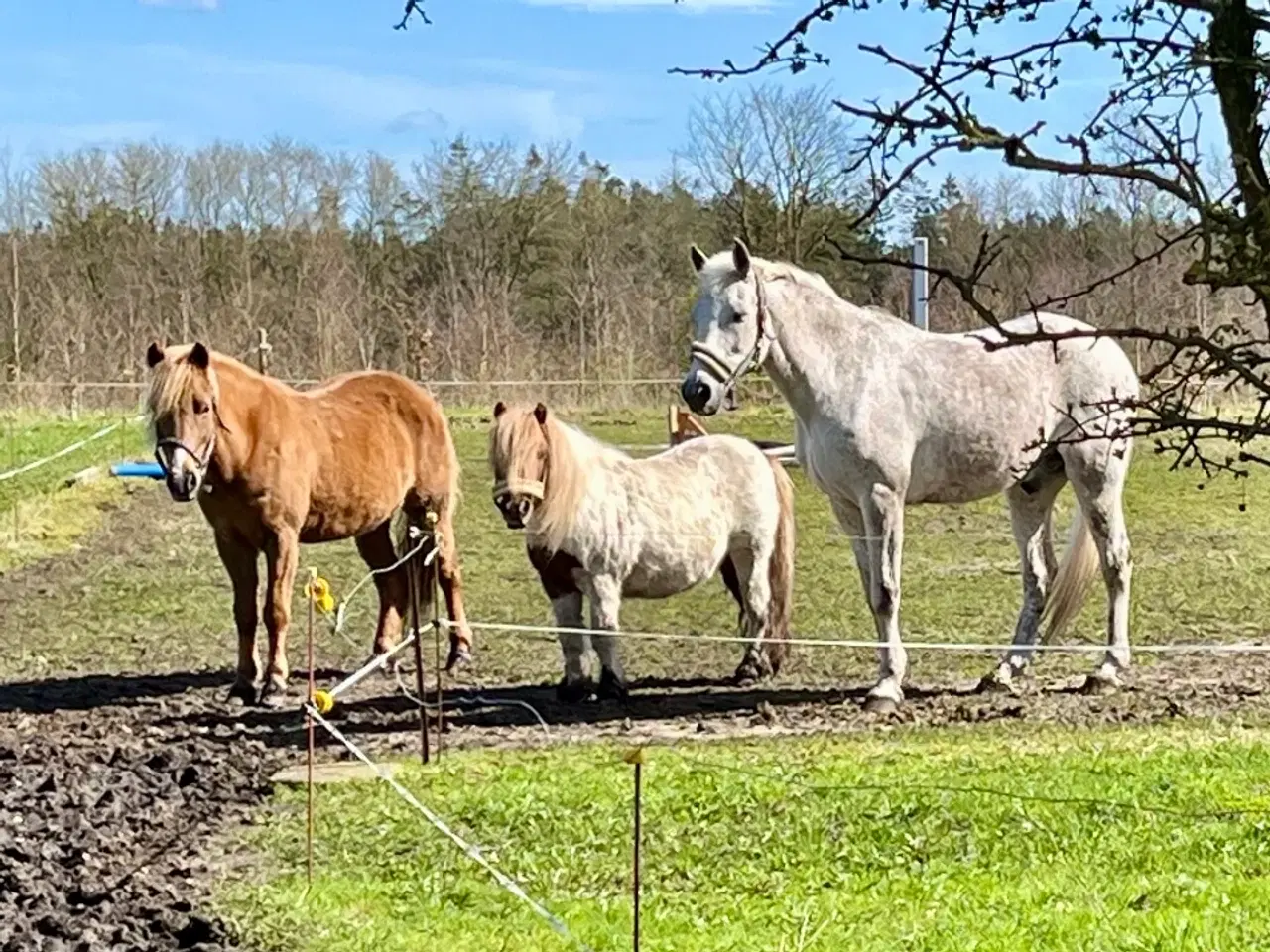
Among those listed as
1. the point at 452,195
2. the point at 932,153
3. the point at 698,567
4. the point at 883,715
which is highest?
the point at 452,195

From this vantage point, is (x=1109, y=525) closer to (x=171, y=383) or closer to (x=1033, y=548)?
(x=1033, y=548)

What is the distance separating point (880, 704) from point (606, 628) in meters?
1.40

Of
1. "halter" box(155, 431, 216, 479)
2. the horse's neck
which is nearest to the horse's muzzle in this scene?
the horse's neck

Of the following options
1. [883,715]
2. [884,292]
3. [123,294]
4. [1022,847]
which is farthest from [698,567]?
[123,294]

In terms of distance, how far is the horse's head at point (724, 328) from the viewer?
8.77m

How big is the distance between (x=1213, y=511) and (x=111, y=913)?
50.3ft

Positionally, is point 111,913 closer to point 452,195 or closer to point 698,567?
point 698,567

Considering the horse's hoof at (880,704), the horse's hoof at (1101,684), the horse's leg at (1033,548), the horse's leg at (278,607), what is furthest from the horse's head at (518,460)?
the horse's hoof at (1101,684)

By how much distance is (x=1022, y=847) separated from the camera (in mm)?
5617

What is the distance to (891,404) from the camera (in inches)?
358

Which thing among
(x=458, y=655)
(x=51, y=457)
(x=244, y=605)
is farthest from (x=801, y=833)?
(x=51, y=457)

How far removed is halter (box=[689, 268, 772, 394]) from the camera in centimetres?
878

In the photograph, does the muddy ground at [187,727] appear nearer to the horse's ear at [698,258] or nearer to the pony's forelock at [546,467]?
the pony's forelock at [546,467]

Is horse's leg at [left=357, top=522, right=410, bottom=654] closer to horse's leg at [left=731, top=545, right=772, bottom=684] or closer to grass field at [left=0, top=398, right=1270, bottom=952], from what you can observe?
Answer: grass field at [left=0, top=398, right=1270, bottom=952]
